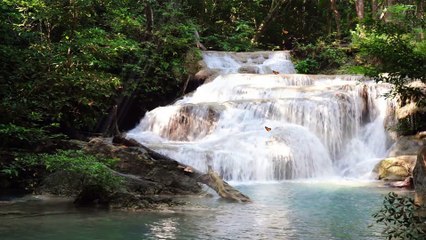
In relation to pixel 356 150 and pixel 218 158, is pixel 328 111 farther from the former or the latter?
pixel 218 158

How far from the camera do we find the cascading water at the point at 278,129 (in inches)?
532

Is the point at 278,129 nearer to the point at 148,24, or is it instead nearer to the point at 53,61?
the point at 148,24

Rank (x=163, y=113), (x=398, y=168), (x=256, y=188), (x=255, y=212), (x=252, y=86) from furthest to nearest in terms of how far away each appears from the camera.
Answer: (x=252, y=86) < (x=163, y=113) < (x=398, y=168) < (x=256, y=188) < (x=255, y=212)

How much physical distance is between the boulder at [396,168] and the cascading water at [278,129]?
95cm

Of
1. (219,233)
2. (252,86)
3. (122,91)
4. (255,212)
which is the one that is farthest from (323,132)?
(219,233)

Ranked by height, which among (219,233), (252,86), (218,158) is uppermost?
(252,86)

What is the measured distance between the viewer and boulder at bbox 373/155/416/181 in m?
12.5

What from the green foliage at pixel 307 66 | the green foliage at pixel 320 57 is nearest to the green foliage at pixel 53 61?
the green foliage at pixel 307 66

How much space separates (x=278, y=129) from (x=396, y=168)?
3836 mm

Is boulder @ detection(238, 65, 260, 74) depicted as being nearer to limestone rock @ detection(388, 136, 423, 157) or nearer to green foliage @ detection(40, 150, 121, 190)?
limestone rock @ detection(388, 136, 423, 157)

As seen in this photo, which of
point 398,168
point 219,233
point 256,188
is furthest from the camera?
point 398,168

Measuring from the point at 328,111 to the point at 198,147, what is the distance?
199 inches

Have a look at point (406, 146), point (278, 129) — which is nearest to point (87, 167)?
point (278, 129)

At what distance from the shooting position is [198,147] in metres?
13.9
